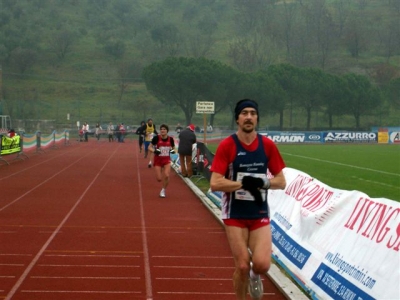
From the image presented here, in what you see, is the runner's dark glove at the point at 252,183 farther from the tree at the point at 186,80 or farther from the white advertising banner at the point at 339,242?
the tree at the point at 186,80

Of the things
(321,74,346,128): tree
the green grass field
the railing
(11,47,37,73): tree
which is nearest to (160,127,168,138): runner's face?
the green grass field

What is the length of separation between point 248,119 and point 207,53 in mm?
127073

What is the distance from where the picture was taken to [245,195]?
7.07 meters

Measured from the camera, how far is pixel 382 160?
36062 millimetres

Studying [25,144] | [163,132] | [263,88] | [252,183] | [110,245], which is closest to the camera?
[252,183]

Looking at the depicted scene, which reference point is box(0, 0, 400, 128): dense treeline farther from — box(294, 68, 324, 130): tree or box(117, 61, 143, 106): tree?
box(117, 61, 143, 106): tree

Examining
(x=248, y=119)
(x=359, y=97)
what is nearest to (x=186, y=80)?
(x=359, y=97)

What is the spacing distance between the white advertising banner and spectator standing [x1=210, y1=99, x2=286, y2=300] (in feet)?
2.97

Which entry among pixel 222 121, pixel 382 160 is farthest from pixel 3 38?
pixel 382 160

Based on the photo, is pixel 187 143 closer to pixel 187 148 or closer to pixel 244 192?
pixel 187 148

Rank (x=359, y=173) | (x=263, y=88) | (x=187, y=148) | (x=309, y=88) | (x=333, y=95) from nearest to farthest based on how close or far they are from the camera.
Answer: (x=187, y=148)
(x=359, y=173)
(x=263, y=88)
(x=333, y=95)
(x=309, y=88)

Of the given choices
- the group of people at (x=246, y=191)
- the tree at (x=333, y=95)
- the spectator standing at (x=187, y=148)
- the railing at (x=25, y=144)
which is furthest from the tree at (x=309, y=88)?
the group of people at (x=246, y=191)

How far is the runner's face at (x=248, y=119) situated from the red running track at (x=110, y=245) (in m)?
2.25

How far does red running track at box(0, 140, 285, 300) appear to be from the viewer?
8742mm
